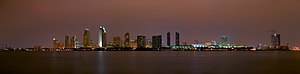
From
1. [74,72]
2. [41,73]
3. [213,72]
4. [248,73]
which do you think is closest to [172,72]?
[213,72]

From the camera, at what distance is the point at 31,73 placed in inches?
1986

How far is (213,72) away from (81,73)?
50.9 feet

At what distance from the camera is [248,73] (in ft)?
157

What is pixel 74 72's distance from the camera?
50719 millimetres

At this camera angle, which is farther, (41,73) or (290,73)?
(41,73)

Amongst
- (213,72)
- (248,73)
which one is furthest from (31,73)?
(248,73)

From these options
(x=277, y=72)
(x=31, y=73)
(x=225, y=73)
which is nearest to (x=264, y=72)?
(x=277, y=72)

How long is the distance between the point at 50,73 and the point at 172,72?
14353 mm

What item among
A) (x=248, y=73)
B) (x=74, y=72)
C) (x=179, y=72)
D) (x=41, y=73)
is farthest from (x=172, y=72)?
(x=41, y=73)

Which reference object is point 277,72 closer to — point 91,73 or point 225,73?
point 225,73

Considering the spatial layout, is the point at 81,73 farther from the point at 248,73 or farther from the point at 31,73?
the point at 248,73

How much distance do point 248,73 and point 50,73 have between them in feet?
75.1

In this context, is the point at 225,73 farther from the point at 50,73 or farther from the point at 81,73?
the point at 50,73

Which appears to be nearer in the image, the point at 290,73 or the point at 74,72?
the point at 290,73
